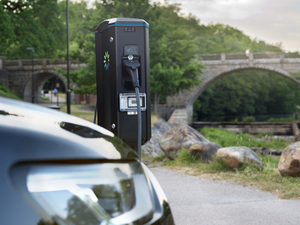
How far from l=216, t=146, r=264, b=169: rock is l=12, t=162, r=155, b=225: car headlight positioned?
5187 mm

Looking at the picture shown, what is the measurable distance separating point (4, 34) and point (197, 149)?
2148 centimetres

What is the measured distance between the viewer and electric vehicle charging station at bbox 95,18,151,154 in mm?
4469

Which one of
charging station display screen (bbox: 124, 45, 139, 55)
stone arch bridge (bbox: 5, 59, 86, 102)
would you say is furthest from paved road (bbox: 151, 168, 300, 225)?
stone arch bridge (bbox: 5, 59, 86, 102)

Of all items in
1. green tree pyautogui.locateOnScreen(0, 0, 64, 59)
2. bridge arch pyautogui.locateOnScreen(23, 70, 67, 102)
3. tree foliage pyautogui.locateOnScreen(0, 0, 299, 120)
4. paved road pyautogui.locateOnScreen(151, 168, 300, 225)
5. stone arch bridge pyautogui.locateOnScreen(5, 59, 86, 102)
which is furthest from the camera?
bridge arch pyautogui.locateOnScreen(23, 70, 67, 102)

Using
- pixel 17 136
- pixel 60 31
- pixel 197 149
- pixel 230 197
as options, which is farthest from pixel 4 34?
pixel 17 136

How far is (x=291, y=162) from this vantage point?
17.5 ft

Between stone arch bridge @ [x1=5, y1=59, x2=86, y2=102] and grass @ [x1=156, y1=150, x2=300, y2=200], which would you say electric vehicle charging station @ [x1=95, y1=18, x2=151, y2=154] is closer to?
grass @ [x1=156, y1=150, x2=300, y2=200]

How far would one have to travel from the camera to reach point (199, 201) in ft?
14.5

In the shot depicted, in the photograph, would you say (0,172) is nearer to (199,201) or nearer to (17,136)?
(17,136)

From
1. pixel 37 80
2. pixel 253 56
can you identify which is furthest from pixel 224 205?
pixel 37 80

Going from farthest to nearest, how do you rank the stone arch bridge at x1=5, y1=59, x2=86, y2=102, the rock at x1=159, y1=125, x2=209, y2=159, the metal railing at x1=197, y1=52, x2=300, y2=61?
1. the stone arch bridge at x1=5, y1=59, x2=86, y2=102
2. the metal railing at x1=197, y1=52, x2=300, y2=61
3. the rock at x1=159, y1=125, x2=209, y2=159

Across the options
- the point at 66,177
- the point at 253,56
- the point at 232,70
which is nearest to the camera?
the point at 66,177

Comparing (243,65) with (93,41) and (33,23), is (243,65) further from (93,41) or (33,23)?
(93,41)

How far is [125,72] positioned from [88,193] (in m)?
3.72
